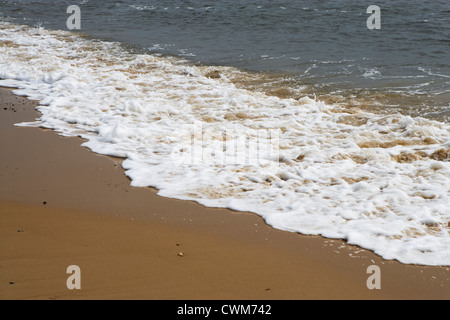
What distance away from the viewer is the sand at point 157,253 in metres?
3.51

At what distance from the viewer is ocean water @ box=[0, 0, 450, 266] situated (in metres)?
5.00

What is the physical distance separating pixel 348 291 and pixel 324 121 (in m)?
4.67

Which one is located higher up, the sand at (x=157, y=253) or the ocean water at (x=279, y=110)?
the ocean water at (x=279, y=110)

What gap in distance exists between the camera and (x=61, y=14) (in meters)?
21.9

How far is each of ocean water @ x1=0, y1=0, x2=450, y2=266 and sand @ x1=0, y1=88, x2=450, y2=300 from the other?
0.31 metres

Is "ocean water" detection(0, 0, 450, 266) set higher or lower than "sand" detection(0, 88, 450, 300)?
higher

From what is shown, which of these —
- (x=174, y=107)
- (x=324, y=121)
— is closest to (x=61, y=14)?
(x=174, y=107)

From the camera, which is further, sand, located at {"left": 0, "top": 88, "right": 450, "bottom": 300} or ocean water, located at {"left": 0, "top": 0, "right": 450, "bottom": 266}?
ocean water, located at {"left": 0, "top": 0, "right": 450, "bottom": 266}

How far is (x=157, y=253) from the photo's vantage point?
13.1ft

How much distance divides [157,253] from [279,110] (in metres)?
5.06

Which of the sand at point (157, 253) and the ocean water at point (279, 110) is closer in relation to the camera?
the sand at point (157, 253)

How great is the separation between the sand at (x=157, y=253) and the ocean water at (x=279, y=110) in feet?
1.02

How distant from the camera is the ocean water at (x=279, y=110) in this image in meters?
5.00

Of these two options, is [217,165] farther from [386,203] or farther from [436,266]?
→ [436,266]
